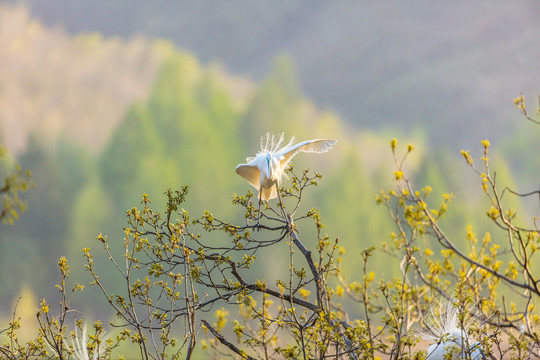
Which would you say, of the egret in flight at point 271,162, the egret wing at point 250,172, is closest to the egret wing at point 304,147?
the egret in flight at point 271,162

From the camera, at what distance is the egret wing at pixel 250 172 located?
132 inches

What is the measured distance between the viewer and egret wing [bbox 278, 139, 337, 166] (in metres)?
3.29

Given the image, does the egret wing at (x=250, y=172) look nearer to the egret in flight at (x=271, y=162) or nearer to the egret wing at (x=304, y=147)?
the egret in flight at (x=271, y=162)

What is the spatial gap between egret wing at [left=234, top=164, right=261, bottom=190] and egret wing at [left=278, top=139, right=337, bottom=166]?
0.54 ft

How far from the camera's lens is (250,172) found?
3.43 meters

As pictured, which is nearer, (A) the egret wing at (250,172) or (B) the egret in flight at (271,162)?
(B) the egret in flight at (271,162)

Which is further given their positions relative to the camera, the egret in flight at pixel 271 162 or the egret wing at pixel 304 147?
the egret wing at pixel 304 147

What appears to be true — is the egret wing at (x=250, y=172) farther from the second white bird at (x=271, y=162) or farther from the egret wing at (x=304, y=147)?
the egret wing at (x=304, y=147)

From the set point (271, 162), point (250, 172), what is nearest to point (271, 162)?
point (271, 162)

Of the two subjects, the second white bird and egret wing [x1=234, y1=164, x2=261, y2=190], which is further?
egret wing [x1=234, y1=164, x2=261, y2=190]

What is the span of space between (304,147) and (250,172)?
36 cm

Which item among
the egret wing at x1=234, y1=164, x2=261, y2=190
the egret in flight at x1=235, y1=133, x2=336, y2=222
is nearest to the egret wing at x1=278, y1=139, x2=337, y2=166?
the egret in flight at x1=235, y1=133, x2=336, y2=222

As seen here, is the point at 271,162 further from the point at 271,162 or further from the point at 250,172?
the point at 250,172

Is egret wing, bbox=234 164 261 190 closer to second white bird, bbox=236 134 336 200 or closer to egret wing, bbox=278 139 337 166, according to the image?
second white bird, bbox=236 134 336 200
